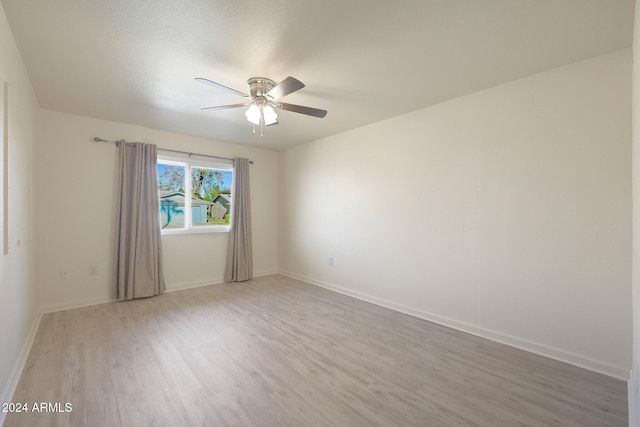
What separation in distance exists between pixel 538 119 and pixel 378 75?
1410 mm

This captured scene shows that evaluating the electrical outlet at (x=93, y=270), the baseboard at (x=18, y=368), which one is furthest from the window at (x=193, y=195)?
the baseboard at (x=18, y=368)

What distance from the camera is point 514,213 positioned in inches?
99.5

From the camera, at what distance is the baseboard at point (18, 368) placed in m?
1.68

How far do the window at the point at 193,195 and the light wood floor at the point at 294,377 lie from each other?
1626mm

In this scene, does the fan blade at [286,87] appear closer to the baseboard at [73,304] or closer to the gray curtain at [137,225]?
the gray curtain at [137,225]

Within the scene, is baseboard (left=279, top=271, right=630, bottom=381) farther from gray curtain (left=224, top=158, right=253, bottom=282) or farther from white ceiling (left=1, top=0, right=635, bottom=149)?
white ceiling (left=1, top=0, right=635, bottom=149)

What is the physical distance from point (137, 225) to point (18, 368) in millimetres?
2038

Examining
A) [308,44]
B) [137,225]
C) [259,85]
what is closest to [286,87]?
[308,44]

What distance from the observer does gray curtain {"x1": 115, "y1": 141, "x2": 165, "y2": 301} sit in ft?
12.2

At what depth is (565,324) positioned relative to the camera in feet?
7.45

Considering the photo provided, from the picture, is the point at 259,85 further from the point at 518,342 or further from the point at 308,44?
the point at 518,342

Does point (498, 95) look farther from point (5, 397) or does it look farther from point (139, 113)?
point (5, 397)

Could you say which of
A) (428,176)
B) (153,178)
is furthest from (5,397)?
(428,176)

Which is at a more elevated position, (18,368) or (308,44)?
(308,44)
